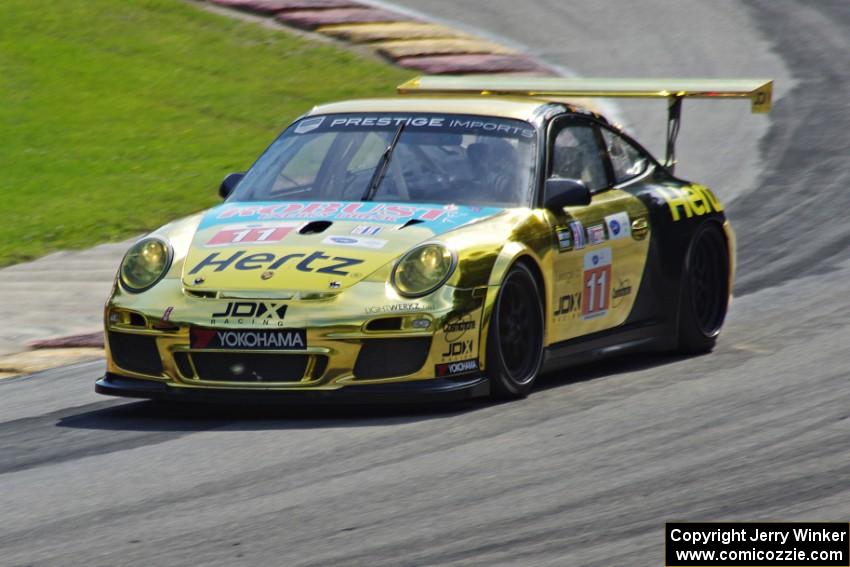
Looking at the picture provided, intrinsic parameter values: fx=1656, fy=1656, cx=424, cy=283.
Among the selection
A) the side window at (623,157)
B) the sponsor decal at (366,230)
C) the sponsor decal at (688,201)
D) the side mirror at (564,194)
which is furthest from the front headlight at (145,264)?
the sponsor decal at (688,201)

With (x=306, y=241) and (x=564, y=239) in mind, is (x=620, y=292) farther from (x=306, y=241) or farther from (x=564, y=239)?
(x=306, y=241)

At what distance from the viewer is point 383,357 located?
674 cm

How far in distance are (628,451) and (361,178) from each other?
230cm

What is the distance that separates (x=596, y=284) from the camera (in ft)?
26.0

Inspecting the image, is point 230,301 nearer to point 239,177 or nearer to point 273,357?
point 273,357

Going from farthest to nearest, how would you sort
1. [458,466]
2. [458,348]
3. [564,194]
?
[564,194], [458,348], [458,466]

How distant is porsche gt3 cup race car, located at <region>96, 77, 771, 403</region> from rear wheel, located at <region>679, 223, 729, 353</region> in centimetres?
1

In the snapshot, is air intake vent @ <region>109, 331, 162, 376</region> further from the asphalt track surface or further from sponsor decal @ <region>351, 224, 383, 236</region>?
→ sponsor decal @ <region>351, 224, 383, 236</region>

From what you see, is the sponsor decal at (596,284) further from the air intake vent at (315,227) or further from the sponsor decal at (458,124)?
the air intake vent at (315,227)

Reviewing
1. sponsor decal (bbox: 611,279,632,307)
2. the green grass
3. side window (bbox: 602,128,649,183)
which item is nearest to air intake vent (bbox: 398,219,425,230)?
sponsor decal (bbox: 611,279,632,307)

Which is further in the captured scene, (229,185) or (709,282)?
(709,282)

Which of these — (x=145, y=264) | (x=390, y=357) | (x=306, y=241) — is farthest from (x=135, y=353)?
(x=390, y=357)

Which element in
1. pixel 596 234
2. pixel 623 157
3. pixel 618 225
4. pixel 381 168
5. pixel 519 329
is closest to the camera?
pixel 519 329

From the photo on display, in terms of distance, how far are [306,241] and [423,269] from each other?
0.57 metres
